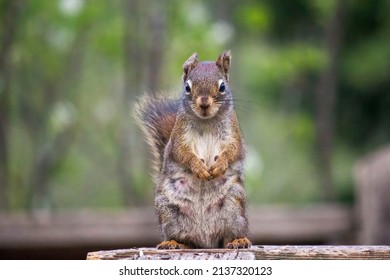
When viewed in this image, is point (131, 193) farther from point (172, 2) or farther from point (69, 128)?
point (172, 2)

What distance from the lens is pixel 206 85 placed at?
2.71 metres

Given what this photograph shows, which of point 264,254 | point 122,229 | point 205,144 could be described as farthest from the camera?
point 122,229

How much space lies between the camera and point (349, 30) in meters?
10.3

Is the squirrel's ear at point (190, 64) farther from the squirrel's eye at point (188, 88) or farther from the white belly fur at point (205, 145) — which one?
the white belly fur at point (205, 145)

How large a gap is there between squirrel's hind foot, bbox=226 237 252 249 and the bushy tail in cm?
44

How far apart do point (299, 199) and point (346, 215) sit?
3.31 metres

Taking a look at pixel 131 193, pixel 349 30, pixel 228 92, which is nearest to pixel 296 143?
pixel 349 30

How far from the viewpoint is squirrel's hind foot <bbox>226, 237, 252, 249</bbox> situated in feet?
9.05

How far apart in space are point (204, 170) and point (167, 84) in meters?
5.07

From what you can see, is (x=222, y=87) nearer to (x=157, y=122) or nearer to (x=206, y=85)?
(x=206, y=85)

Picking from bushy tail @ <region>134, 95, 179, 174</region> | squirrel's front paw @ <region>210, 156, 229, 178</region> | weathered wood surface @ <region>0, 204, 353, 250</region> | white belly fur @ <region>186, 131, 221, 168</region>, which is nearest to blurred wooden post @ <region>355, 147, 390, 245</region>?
weathered wood surface @ <region>0, 204, 353, 250</region>

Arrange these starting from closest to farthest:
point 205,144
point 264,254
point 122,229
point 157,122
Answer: point 264,254 < point 205,144 < point 157,122 < point 122,229

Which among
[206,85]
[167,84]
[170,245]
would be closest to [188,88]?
[206,85]

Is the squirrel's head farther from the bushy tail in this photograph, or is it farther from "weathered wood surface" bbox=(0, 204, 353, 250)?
"weathered wood surface" bbox=(0, 204, 353, 250)
